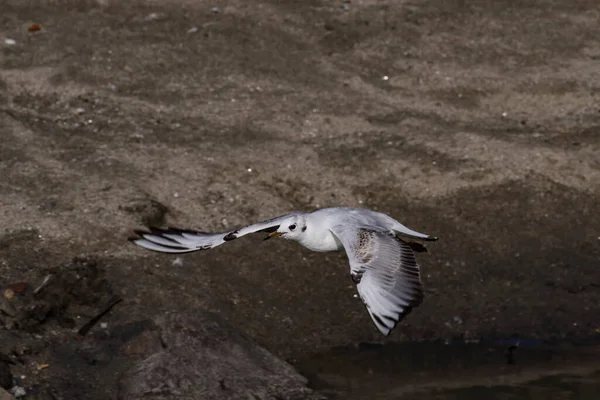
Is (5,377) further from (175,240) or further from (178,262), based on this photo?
(178,262)

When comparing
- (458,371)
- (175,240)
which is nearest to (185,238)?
(175,240)

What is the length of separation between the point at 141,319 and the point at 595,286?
3217 mm

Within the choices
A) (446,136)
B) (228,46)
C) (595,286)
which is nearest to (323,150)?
(446,136)

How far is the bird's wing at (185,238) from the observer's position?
23.3ft

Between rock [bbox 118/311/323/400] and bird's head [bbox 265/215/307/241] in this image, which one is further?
bird's head [bbox 265/215/307/241]

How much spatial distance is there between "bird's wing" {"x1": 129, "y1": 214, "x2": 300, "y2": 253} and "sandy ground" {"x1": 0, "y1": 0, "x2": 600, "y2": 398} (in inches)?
29.6

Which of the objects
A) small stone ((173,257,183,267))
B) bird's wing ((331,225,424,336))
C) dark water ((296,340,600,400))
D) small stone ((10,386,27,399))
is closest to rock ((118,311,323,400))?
dark water ((296,340,600,400))

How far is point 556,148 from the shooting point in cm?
985

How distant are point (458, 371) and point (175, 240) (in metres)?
1.98

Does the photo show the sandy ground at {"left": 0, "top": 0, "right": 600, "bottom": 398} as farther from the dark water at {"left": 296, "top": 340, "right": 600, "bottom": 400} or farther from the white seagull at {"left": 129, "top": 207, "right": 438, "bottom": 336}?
the white seagull at {"left": 129, "top": 207, "right": 438, "bottom": 336}

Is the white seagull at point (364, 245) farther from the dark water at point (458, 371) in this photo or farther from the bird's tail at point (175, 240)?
the dark water at point (458, 371)

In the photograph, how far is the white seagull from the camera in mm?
6070

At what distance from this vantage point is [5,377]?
22.7 ft

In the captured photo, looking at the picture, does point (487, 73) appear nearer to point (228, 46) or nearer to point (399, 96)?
point (399, 96)
